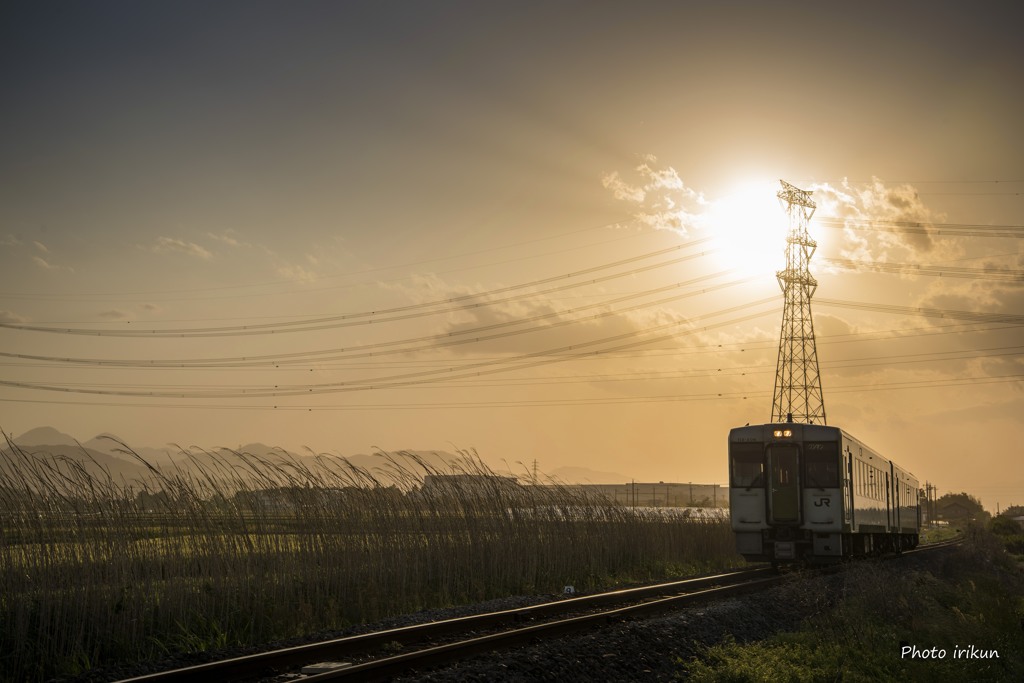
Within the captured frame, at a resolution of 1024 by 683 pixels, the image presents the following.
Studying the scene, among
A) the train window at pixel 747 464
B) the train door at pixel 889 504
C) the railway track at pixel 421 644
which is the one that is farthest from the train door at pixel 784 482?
the train door at pixel 889 504

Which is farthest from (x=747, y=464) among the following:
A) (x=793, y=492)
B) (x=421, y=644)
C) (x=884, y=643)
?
(x=421, y=644)

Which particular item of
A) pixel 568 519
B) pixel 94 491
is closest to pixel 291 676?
pixel 94 491

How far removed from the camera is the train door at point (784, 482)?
81.0ft

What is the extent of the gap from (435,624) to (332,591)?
2825mm

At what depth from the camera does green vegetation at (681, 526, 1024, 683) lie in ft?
38.9

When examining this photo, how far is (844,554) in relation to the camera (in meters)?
25.5

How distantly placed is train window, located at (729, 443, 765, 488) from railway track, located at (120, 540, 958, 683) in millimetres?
8248

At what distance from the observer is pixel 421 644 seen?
1175 cm

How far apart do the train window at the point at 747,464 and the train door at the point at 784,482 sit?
0.83 ft

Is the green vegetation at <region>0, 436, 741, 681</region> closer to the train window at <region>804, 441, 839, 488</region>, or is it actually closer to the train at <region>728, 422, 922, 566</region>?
the train at <region>728, 422, 922, 566</region>

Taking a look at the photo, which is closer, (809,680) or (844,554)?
(809,680)

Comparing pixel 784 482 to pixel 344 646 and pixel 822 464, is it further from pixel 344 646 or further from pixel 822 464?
pixel 344 646

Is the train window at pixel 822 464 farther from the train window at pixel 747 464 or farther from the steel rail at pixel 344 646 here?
the steel rail at pixel 344 646

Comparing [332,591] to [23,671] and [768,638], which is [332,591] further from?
[768,638]
